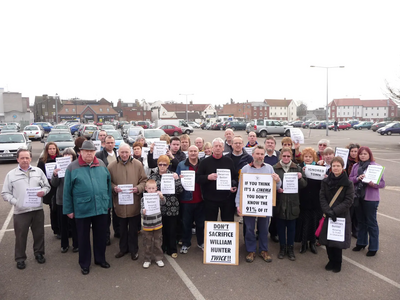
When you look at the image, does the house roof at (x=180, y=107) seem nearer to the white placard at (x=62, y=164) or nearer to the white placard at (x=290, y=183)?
the white placard at (x=62, y=164)

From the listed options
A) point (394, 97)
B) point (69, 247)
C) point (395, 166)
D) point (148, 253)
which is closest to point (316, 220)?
point (148, 253)

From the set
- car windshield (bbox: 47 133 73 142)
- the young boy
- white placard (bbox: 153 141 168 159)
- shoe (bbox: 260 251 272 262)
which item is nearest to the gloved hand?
shoe (bbox: 260 251 272 262)

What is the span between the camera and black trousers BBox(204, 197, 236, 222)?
17.7ft

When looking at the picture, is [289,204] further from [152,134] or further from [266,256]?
[152,134]

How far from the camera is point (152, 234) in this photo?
515 cm

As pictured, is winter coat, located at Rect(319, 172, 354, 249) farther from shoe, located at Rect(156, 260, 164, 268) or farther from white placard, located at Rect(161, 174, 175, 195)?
shoe, located at Rect(156, 260, 164, 268)

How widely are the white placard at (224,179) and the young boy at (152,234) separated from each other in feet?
3.25

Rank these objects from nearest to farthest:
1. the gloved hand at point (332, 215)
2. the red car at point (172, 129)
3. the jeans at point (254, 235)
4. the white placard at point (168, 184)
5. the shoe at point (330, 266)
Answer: the gloved hand at point (332, 215), the shoe at point (330, 266), the white placard at point (168, 184), the jeans at point (254, 235), the red car at point (172, 129)

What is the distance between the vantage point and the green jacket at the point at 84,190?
4645 millimetres

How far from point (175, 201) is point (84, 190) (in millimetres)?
1511

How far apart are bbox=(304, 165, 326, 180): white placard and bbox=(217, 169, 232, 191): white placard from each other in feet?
4.59

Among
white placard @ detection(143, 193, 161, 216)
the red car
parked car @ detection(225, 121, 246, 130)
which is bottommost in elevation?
white placard @ detection(143, 193, 161, 216)

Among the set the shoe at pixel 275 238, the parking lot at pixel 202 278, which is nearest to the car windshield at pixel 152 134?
the parking lot at pixel 202 278

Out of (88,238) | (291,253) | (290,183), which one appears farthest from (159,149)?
(291,253)
